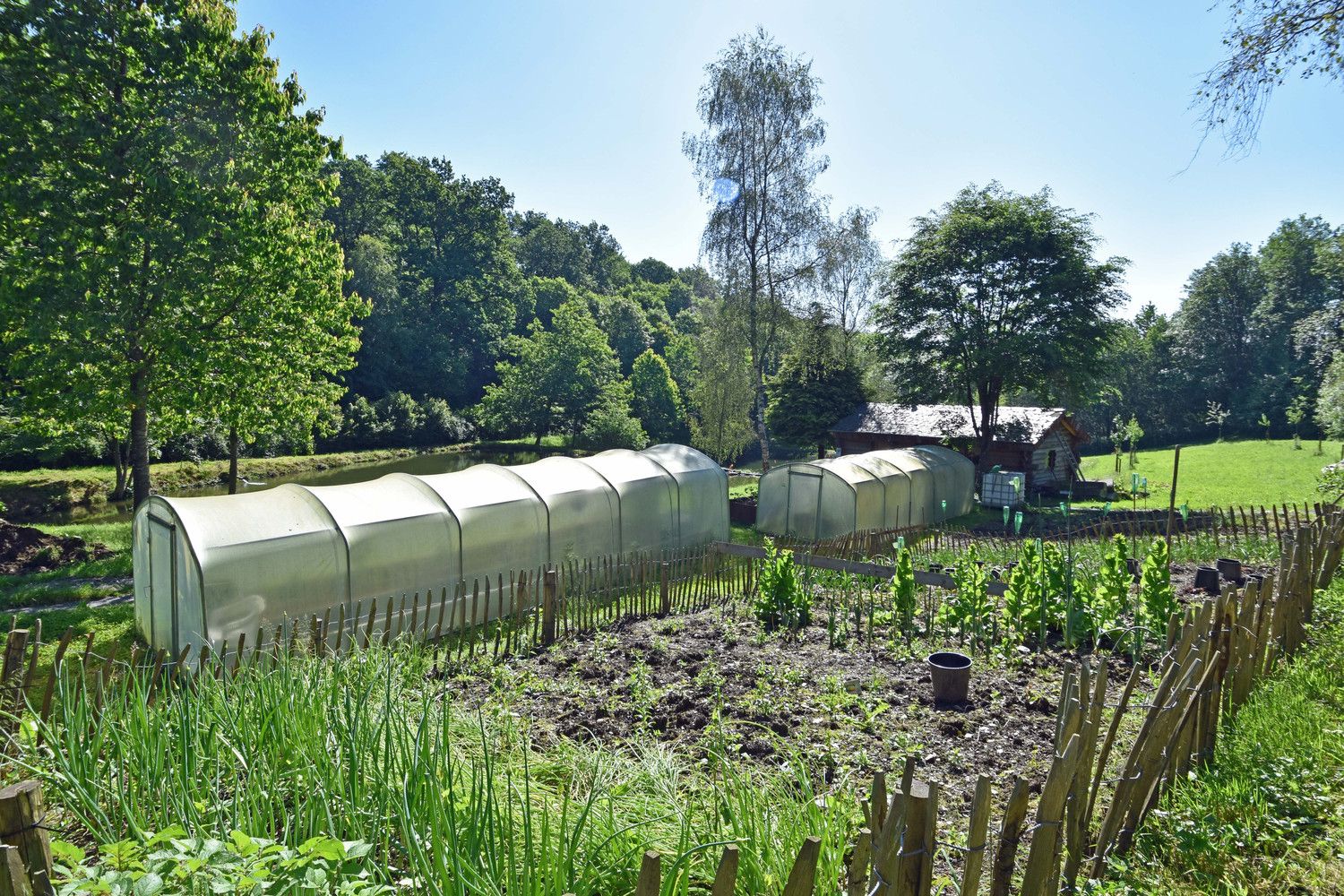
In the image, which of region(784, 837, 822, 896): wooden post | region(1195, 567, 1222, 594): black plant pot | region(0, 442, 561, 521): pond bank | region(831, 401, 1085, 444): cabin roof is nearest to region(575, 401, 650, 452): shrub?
region(0, 442, 561, 521): pond bank

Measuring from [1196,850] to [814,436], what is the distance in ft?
93.0

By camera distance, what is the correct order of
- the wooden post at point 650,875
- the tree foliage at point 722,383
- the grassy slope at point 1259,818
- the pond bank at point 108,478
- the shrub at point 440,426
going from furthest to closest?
the shrub at point 440,426, the tree foliage at point 722,383, the pond bank at point 108,478, the grassy slope at point 1259,818, the wooden post at point 650,875

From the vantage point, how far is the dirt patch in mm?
5477

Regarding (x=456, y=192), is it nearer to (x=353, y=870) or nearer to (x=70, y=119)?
(x=70, y=119)

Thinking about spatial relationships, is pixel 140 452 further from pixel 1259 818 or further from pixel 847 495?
pixel 1259 818

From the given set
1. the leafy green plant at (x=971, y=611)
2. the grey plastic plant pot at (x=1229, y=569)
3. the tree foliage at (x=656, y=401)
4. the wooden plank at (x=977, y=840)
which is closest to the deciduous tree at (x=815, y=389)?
the grey plastic plant pot at (x=1229, y=569)

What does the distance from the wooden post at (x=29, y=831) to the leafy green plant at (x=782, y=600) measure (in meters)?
7.74

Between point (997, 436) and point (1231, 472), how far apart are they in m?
14.5

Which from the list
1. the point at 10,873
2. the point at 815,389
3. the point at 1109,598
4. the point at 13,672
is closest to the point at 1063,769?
the point at 10,873

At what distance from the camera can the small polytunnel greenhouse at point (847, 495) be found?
742 inches

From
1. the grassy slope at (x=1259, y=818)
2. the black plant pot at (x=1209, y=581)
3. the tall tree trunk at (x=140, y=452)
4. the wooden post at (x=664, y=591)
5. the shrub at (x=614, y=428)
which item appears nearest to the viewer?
the grassy slope at (x=1259, y=818)

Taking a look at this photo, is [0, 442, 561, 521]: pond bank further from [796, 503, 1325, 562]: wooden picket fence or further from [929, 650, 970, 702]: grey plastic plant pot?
[929, 650, 970, 702]: grey plastic plant pot

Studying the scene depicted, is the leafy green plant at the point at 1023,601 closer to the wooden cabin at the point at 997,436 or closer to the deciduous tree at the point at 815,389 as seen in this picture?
the wooden cabin at the point at 997,436

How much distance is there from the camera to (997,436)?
27625 mm
